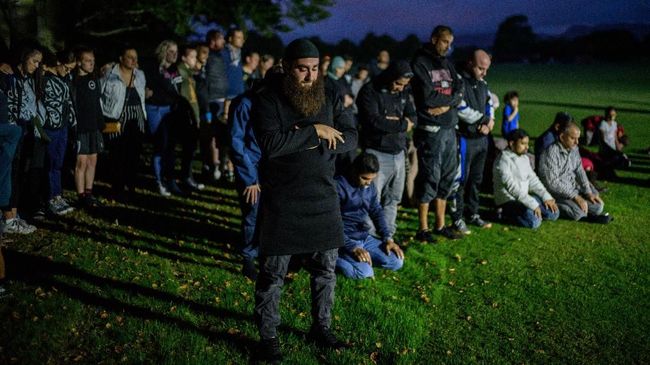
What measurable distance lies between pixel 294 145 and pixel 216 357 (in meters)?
1.78

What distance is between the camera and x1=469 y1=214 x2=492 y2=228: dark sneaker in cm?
736

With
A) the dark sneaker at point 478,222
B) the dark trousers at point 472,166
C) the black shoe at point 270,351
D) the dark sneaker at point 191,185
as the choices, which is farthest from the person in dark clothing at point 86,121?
the dark sneaker at point 478,222

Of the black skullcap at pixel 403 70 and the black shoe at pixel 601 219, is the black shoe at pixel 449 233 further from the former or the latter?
the black shoe at pixel 601 219

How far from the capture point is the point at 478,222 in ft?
24.3

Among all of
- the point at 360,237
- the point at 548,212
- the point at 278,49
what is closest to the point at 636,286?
the point at 548,212

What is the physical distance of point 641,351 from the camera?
4117 millimetres

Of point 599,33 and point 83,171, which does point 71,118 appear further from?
point 599,33

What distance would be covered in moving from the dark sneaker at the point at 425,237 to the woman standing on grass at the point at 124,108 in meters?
4.72

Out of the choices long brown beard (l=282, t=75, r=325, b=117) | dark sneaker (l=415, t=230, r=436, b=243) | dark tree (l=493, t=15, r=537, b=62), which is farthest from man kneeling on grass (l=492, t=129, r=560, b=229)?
dark tree (l=493, t=15, r=537, b=62)

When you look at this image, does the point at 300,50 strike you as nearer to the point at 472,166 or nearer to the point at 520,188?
the point at 472,166

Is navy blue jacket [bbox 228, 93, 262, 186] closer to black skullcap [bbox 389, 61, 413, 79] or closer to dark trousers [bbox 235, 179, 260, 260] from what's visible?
dark trousers [bbox 235, 179, 260, 260]

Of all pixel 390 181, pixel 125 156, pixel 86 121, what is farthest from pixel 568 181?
pixel 86 121

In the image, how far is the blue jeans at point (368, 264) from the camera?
208 inches

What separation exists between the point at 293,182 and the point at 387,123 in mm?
2805
